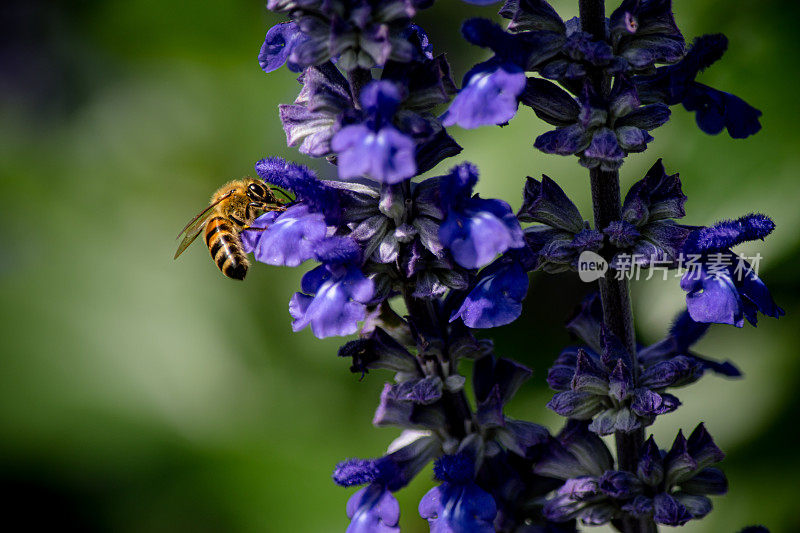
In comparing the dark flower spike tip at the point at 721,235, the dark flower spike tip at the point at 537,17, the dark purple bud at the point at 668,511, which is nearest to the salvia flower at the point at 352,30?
the dark flower spike tip at the point at 537,17

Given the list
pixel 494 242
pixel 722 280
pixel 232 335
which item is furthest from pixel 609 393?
pixel 232 335

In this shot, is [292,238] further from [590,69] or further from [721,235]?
[721,235]

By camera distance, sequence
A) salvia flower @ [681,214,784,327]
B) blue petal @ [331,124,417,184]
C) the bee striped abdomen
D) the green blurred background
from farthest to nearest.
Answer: the green blurred background → the bee striped abdomen → salvia flower @ [681,214,784,327] → blue petal @ [331,124,417,184]

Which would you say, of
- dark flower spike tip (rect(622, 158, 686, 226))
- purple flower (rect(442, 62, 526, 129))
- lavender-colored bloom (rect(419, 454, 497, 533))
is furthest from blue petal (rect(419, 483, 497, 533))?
purple flower (rect(442, 62, 526, 129))

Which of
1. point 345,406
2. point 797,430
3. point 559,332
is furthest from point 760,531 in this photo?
point 345,406

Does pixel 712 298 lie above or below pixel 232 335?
below

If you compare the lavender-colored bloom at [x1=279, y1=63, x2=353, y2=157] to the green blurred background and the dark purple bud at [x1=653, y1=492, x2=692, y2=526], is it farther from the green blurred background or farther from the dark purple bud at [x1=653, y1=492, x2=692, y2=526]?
the green blurred background

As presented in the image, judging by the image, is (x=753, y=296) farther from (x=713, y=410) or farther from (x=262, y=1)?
(x=262, y=1)
